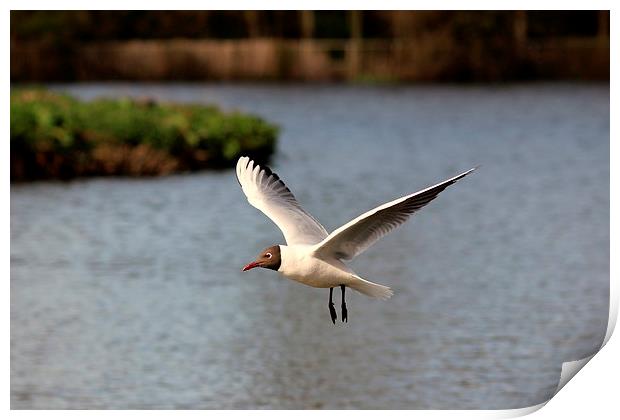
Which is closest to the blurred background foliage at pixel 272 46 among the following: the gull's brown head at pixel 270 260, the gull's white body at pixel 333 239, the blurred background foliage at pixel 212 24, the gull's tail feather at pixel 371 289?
the blurred background foliage at pixel 212 24

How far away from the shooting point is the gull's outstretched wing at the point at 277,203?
6207 millimetres

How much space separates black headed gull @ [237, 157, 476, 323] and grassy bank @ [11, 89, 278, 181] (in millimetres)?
9384

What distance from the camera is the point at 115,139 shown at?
16203 mm

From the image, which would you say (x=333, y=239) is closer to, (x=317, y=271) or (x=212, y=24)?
(x=317, y=271)

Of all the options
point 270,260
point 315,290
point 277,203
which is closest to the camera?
point 270,260

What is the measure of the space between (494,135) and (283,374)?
14048mm

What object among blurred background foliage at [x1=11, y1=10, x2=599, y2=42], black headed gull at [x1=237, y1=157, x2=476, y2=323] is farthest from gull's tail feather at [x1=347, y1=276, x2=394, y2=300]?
blurred background foliage at [x1=11, y1=10, x2=599, y2=42]

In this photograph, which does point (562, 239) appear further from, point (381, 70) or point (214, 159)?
point (381, 70)

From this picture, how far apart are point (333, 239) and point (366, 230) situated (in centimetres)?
22

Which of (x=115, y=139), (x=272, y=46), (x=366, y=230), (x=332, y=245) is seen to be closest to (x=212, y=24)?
(x=272, y=46)

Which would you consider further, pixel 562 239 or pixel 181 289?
pixel 562 239

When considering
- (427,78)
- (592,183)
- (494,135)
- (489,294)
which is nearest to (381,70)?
(427,78)

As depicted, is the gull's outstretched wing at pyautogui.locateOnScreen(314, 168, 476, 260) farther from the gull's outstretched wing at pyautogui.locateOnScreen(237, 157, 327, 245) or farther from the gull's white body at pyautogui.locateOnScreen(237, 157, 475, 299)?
the gull's outstretched wing at pyautogui.locateOnScreen(237, 157, 327, 245)
